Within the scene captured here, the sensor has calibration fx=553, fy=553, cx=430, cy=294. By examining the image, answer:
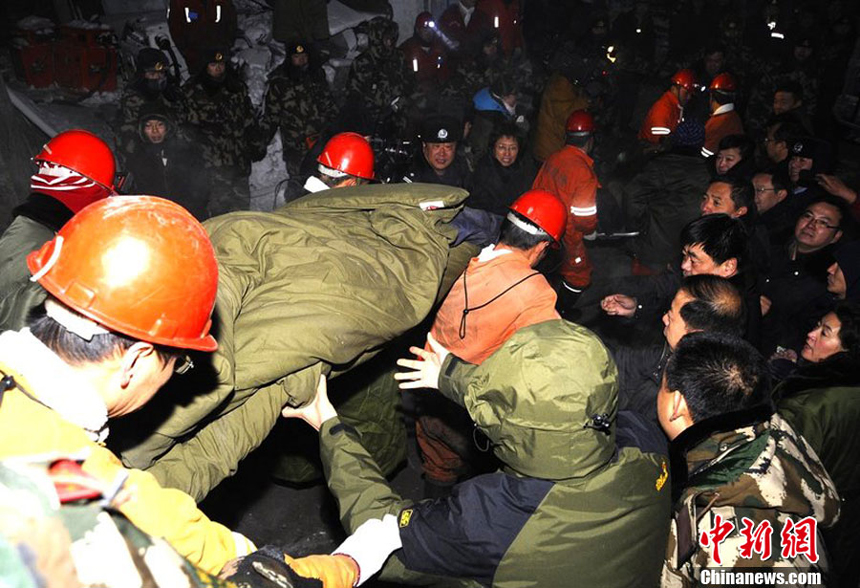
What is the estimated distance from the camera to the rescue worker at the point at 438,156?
18.1 ft

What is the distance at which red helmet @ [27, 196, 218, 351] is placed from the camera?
1.43m

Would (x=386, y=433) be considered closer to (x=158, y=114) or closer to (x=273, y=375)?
(x=273, y=375)

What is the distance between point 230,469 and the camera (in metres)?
2.08

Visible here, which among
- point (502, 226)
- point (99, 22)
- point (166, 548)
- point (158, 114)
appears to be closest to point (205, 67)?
point (158, 114)

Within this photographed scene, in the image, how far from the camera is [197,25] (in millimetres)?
7984

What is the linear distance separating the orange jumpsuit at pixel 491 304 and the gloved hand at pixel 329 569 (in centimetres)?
146

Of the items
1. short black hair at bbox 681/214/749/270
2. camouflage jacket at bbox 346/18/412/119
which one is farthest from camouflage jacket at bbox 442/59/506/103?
short black hair at bbox 681/214/749/270

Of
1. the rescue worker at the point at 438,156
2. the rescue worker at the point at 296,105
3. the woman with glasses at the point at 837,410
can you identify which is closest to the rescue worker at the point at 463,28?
the rescue worker at the point at 296,105

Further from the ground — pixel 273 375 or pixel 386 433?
pixel 273 375

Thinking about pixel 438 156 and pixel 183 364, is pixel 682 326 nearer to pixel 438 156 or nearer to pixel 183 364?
pixel 183 364

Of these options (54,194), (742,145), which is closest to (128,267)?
(54,194)

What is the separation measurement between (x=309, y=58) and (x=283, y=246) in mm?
6092

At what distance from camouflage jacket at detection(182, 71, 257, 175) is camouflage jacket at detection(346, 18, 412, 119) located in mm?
1746

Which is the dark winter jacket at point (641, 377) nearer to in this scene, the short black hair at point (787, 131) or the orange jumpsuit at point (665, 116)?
the short black hair at point (787, 131)
